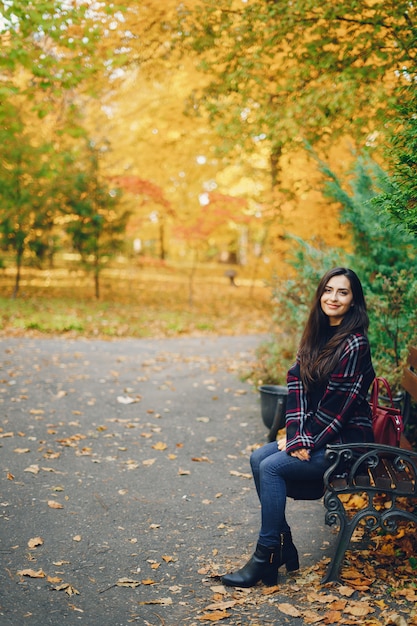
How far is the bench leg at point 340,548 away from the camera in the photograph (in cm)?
322

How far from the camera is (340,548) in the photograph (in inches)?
127

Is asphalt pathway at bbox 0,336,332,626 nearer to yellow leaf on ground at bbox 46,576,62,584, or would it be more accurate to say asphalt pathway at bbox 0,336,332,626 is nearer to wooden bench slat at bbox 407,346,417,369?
yellow leaf on ground at bbox 46,576,62,584

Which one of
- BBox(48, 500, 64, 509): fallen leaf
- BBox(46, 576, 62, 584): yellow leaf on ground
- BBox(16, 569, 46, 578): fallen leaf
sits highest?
BBox(48, 500, 64, 509): fallen leaf

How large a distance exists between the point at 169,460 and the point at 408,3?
15.6 feet

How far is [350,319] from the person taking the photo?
3.53 meters

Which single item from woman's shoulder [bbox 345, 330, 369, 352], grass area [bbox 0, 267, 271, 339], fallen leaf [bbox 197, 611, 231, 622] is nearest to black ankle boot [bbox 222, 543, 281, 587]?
fallen leaf [bbox 197, 611, 231, 622]

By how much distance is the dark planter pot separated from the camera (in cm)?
536

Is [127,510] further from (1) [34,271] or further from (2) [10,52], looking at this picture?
(1) [34,271]

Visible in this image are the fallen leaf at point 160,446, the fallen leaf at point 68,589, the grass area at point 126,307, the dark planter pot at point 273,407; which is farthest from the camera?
the grass area at point 126,307

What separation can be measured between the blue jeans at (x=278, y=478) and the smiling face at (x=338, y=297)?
811 mm

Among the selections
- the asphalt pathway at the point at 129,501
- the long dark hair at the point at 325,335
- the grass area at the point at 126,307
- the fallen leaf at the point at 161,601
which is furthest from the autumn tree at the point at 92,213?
the fallen leaf at the point at 161,601

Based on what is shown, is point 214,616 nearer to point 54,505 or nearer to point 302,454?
point 302,454

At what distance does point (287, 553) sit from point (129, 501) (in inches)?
59.6

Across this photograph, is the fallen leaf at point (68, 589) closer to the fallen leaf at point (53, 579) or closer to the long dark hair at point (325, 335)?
the fallen leaf at point (53, 579)
